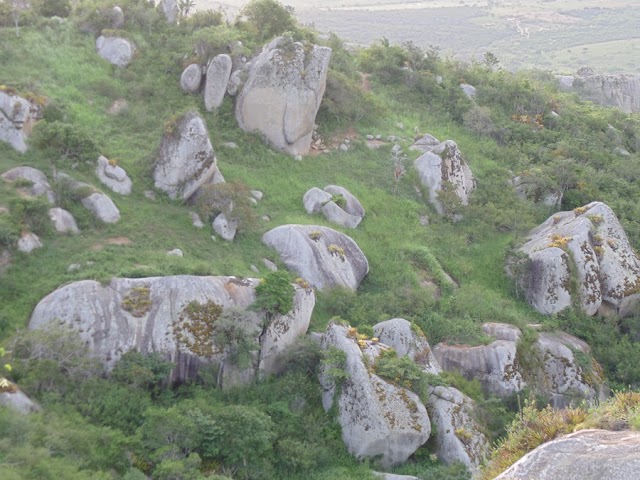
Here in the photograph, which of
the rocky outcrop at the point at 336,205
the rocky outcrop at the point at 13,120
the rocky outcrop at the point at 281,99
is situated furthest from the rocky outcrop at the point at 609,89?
the rocky outcrop at the point at 13,120

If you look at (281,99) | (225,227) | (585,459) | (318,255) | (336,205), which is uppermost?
(281,99)

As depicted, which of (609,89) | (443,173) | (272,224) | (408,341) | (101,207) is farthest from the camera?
(609,89)

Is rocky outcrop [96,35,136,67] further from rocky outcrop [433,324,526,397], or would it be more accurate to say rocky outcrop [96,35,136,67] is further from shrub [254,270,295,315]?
rocky outcrop [433,324,526,397]

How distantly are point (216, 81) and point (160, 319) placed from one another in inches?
750

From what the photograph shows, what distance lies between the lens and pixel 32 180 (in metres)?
23.8

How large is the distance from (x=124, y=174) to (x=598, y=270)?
2324 centimetres

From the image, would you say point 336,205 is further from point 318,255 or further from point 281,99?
point 281,99

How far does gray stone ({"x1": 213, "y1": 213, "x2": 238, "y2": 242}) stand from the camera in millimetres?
26062

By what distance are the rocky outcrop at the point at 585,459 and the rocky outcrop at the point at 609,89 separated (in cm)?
6865

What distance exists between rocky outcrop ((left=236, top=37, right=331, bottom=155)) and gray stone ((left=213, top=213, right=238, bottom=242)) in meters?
9.34

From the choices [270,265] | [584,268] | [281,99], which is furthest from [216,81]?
[584,268]

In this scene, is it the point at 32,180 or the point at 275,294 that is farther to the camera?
the point at 32,180

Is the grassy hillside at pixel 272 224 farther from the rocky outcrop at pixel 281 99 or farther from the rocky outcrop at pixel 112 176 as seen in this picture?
the rocky outcrop at pixel 281 99

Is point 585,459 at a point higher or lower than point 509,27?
lower
